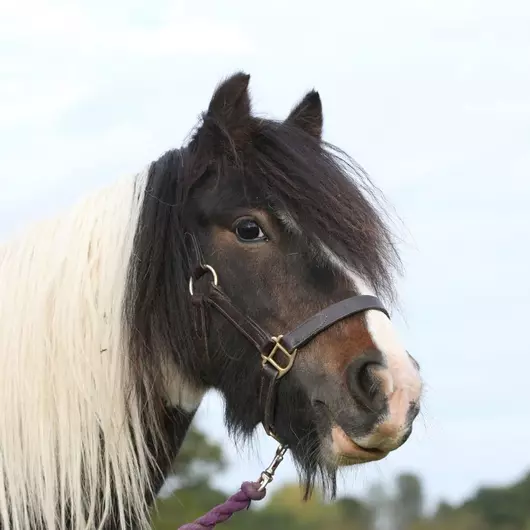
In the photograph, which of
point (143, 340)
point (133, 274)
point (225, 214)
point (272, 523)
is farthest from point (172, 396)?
point (272, 523)

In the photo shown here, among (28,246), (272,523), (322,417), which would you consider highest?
(28,246)

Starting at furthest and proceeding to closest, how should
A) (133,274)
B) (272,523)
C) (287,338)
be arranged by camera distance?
(272,523) < (133,274) < (287,338)

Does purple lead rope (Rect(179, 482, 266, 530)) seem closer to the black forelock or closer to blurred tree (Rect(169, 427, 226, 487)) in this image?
the black forelock

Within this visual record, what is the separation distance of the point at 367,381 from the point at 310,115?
5.62 ft

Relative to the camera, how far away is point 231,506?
3.98 metres

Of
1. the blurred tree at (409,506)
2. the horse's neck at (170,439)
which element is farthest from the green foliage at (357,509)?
the horse's neck at (170,439)

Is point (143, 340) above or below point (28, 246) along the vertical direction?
below

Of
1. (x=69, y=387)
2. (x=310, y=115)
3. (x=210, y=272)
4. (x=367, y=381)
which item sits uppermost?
(x=310, y=115)

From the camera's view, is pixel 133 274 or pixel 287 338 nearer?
pixel 287 338

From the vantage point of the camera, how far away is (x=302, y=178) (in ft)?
13.1

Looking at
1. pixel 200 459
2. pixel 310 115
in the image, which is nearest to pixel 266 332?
pixel 310 115

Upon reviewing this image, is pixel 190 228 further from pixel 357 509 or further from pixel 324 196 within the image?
pixel 357 509

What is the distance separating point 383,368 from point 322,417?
0.38 m

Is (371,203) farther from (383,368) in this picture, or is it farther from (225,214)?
(383,368)
